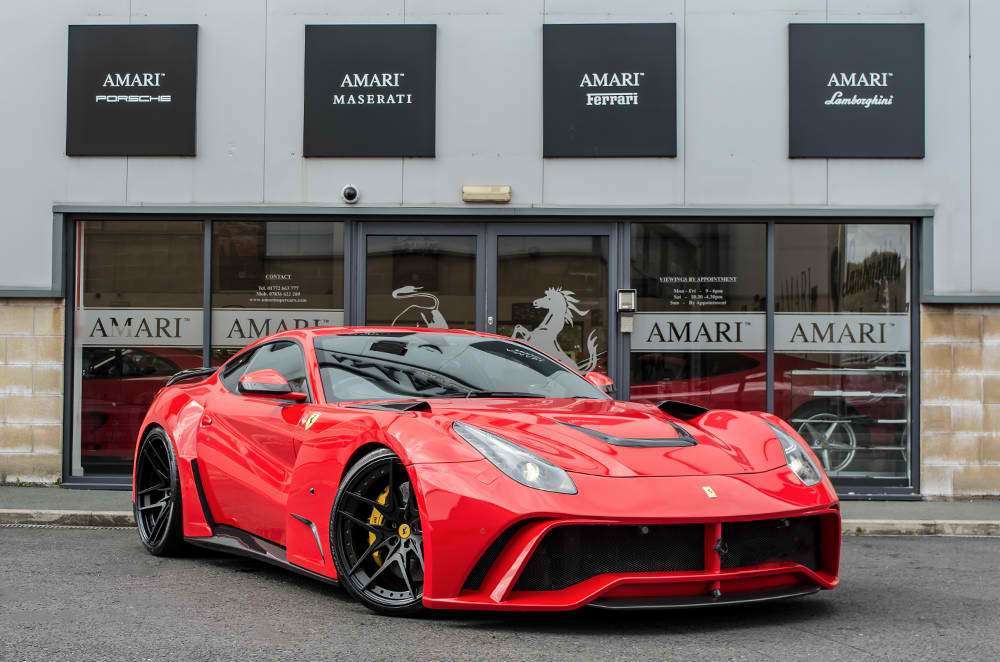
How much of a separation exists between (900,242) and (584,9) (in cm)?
370

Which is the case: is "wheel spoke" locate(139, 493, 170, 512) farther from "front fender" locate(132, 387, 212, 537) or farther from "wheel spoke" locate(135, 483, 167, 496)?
"front fender" locate(132, 387, 212, 537)

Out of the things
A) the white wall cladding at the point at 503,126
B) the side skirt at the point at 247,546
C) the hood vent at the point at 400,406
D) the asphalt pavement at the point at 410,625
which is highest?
the white wall cladding at the point at 503,126

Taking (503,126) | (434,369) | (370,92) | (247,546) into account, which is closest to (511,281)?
(503,126)

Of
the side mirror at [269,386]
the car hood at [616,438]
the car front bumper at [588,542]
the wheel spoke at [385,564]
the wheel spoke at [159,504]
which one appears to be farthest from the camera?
the wheel spoke at [159,504]

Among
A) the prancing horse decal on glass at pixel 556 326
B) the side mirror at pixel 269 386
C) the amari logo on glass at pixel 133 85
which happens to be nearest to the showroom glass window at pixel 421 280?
the prancing horse decal on glass at pixel 556 326

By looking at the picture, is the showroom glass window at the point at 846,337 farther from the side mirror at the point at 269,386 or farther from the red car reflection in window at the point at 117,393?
the side mirror at the point at 269,386

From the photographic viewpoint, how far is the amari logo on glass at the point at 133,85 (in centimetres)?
1104

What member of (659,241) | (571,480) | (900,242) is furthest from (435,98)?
(571,480)

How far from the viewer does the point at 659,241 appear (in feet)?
36.0

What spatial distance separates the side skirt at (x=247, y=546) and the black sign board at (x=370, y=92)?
535 centimetres

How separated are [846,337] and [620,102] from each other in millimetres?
3054

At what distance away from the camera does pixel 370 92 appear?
432 inches

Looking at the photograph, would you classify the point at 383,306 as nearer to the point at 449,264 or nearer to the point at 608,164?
the point at 449,264

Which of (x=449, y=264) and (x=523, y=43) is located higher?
(x=523, y=43)
